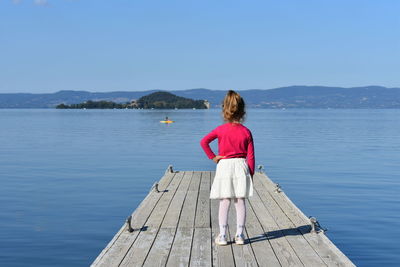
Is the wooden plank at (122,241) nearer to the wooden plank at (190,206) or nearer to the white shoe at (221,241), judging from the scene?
the wooden plank at (190,206)

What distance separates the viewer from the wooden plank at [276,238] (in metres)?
7.38

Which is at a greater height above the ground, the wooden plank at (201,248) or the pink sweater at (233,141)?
the pink sweater at (233,141)

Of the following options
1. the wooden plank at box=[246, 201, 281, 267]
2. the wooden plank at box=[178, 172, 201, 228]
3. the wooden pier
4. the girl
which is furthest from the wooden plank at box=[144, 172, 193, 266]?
the wooden plank at box=[246, 201, 281, 267]

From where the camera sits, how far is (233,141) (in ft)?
26.2

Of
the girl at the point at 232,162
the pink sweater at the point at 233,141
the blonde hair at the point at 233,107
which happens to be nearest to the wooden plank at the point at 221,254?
the girl at the point at 232,162

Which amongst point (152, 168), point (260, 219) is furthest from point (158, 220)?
point (152, 168)

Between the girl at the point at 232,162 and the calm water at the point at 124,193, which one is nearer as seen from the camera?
the girl at the point at 232,162

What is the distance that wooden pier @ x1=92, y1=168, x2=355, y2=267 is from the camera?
24.1ft

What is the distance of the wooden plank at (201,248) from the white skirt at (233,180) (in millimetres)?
800

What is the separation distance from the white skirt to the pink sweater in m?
0.09

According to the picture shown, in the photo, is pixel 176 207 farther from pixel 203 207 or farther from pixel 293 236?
pixel 293 236

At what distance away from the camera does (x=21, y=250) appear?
11.9 meters

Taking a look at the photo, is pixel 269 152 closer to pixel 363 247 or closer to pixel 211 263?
pixel 363 247

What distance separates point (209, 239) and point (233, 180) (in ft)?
3.86
